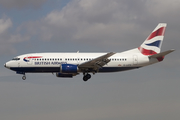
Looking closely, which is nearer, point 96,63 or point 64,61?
point 96,63

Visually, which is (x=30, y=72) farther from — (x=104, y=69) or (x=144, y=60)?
(x=144, y=60)

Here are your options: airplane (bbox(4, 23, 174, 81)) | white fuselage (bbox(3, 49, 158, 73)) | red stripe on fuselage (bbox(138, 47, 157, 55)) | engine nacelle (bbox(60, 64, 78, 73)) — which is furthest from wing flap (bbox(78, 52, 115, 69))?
red stripe on fuselage (bbox(138, 47, 157, 55))

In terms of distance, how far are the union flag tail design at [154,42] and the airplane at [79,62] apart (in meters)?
0.94

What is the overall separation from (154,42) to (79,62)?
1348 cm

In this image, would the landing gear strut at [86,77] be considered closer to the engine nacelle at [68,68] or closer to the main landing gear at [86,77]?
the main landing gear at [86,77]

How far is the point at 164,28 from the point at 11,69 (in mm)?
25785

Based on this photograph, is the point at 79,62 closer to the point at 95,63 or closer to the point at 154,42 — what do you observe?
the point at 95,63

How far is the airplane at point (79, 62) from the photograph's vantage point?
54241 millimetres

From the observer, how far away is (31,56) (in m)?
55.7

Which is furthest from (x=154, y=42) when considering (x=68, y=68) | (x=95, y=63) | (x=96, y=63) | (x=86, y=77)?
(x=68, y=68)

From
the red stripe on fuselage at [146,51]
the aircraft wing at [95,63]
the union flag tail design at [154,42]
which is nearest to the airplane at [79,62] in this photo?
the aircraft wing at [95,63]

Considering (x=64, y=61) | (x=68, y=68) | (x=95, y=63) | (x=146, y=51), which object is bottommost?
(x=68, y=68)

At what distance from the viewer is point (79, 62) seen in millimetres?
55625

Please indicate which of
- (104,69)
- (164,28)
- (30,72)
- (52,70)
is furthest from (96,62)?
(164,28)
